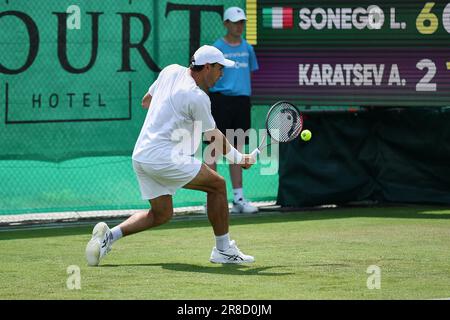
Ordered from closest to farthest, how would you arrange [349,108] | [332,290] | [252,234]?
[332,290] < [252,234] < [349,108]

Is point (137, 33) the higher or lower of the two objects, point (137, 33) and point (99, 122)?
the higher

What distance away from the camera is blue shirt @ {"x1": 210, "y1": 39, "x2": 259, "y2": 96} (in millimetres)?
12414

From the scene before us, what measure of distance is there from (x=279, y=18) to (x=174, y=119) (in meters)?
4.61

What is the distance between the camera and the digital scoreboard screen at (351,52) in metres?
12.6

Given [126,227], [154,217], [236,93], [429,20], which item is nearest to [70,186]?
[236,93]

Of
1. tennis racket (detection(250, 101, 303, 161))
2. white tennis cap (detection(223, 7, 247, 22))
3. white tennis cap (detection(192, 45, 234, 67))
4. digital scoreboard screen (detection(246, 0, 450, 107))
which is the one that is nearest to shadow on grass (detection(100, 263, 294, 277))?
tennis racket (detection(250, 101, 303, 161))

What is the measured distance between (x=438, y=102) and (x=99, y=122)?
3990 mm

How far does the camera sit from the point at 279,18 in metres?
12.8

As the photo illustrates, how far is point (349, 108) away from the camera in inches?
532

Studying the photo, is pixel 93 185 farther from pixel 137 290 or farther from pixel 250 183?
pixel 137 290

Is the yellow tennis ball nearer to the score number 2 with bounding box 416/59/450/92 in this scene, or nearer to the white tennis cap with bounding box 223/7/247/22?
the white tennis cap with bounding box 223/7/247/22

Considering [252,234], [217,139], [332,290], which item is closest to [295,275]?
[332,290]

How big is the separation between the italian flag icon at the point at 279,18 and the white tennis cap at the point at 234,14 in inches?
22.7

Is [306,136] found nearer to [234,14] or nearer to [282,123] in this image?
[282,123]
